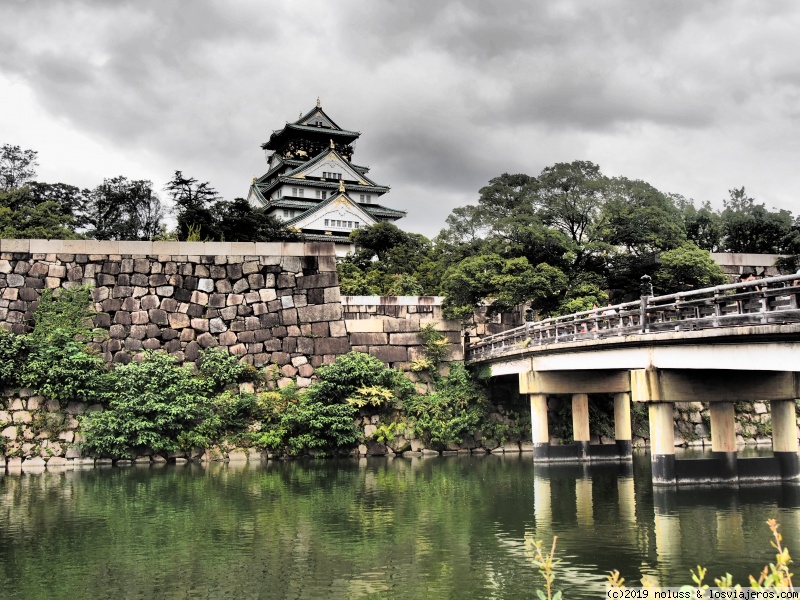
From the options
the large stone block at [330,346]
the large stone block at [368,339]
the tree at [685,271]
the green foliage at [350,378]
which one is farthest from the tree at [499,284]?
the large stone block at [330,346]

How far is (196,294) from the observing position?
3456 centimetres

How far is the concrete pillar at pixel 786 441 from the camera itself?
2127cm

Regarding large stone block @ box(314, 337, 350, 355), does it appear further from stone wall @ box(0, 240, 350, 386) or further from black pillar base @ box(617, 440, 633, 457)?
black pillar base @ box(617, 440, 633, 457)

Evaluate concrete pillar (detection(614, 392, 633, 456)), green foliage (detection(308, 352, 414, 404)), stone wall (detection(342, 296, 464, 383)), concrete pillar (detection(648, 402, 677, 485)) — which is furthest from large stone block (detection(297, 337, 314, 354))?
concrete pillar (detection(648, 402, 677, 485))

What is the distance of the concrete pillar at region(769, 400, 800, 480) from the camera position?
2127 centimetres

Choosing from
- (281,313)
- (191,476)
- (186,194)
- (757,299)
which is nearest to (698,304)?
(757,299)

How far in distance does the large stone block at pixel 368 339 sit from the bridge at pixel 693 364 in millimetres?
8787

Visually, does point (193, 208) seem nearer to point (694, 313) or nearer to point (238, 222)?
point (238, 222)

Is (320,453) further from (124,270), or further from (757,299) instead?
(757,299)

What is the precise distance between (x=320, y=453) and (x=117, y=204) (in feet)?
106

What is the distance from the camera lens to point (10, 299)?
3303 cm

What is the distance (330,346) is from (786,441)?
754 inches

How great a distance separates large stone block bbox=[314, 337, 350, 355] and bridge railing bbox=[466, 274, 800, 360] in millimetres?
7985

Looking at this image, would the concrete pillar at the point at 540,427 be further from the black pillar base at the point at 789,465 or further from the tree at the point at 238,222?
the tree at the point at 238,222
